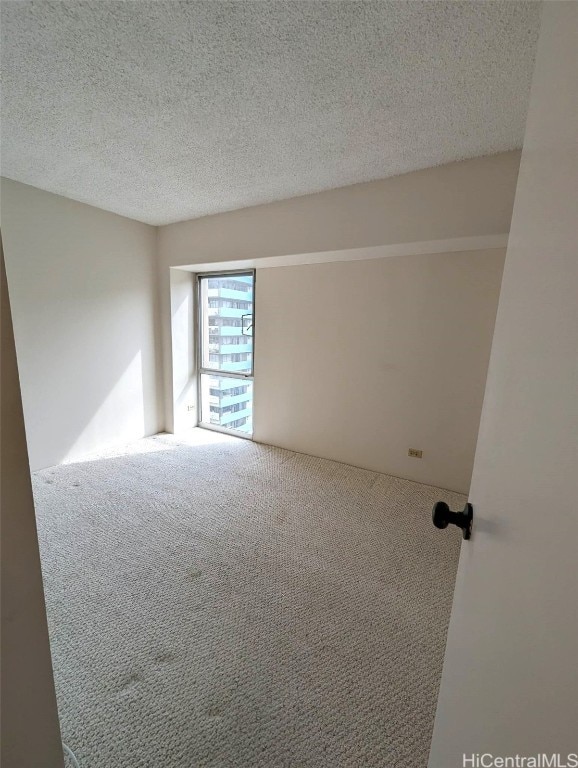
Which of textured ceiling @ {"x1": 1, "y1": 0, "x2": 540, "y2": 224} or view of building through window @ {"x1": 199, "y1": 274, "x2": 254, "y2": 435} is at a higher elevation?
textured ceiling @ {"x1": 1, "y1": 0, "x2": 540, "y2": 224}

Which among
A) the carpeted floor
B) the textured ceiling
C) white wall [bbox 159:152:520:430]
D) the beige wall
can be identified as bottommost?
the carpeted floor

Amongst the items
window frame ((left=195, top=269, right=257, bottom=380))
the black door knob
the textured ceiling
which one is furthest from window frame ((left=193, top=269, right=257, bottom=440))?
the black door knob

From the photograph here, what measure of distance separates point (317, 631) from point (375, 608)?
330mm

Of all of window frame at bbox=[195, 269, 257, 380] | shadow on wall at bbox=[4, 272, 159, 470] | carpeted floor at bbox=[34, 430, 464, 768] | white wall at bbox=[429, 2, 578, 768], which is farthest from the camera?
window frame at bbox=[195, 269, 257, 380]

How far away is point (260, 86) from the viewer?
136 centimetres

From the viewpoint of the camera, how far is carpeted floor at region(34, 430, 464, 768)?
1034 mm

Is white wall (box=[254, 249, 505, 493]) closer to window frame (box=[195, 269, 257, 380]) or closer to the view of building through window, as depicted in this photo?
window frame (box=[195, 269, 257, 380])

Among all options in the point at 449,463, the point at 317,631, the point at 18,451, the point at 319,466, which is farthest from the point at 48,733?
the point at 449,463

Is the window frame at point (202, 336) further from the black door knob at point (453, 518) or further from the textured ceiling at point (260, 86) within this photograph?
the black door knob at point (453, 518)

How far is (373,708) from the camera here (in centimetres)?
112

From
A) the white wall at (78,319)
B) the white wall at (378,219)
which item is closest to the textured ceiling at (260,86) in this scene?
the white wall at (378,219)

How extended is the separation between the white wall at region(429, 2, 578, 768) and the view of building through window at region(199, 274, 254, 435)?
122 inches

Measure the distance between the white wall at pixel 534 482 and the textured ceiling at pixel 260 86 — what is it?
31.8 inches

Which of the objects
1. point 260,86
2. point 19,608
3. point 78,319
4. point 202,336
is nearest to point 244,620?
point 19,608
